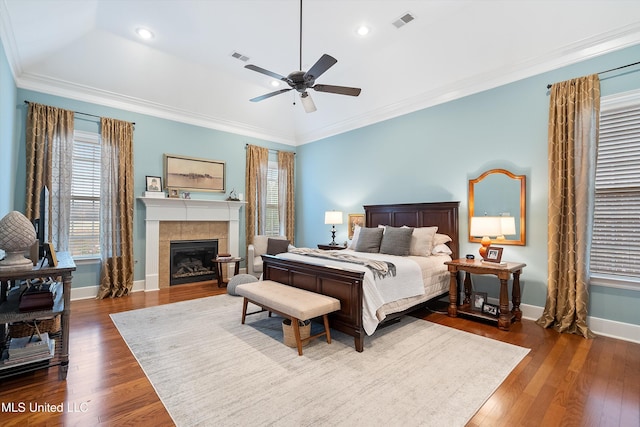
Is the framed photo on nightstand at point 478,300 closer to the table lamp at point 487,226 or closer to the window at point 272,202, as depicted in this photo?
the table lamp at point 487,226

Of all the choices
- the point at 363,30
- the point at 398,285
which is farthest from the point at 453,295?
the point at 363,30

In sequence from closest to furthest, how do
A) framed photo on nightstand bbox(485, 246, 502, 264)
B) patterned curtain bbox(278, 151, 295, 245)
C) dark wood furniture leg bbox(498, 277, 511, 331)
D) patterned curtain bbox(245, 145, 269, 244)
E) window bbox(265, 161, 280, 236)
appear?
dark wood furniture leg bbox(498, 277, 511, 331) → framed photo on nightstand bbox(485, 246, 502, 264) → patterned curtain bbox(245, 145, 269, 244) → window bbox(265, 161, 280, 236) → patterned curtain bbox(278, 151, 295, 245)

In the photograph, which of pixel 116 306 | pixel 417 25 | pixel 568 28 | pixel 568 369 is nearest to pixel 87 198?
pixel 116 306

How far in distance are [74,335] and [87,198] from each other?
248 cm

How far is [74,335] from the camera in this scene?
10.7 ft

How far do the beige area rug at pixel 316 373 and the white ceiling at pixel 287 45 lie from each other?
3541 mm

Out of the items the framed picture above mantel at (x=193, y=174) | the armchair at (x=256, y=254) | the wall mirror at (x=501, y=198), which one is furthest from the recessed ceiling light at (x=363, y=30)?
the armchair at (x=256, y=254)

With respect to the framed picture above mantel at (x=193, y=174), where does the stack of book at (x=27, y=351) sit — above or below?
below

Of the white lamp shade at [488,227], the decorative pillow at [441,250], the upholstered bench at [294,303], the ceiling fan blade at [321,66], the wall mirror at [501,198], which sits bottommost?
the upholstered bench at [294,303]

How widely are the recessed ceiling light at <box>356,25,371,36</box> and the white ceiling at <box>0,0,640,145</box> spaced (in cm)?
7

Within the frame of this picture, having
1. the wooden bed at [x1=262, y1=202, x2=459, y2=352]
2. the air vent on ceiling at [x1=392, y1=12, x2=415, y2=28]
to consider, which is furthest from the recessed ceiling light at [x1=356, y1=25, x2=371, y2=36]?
the wooden bed at [x1=262, y1=202, x2=459, y2=352]

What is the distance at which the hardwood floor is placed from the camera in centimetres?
194

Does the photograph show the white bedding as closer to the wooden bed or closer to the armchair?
the wooden bed

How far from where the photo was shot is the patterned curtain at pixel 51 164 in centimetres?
427
